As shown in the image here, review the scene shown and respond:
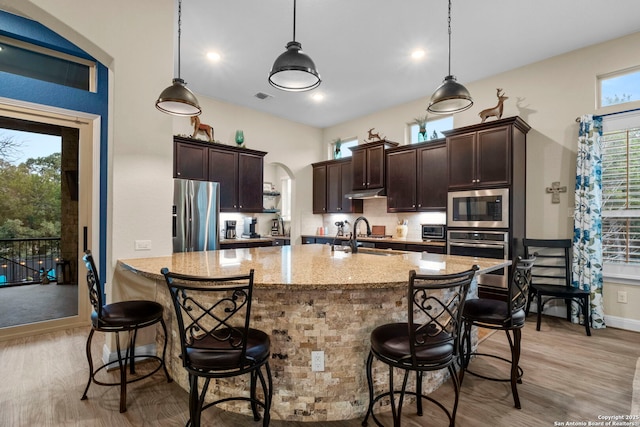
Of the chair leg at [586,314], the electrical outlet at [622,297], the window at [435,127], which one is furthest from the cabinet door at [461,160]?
the electrical outlet at [622,297]

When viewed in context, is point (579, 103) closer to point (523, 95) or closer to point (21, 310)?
point (523, 95)

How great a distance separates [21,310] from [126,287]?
177 centimetres

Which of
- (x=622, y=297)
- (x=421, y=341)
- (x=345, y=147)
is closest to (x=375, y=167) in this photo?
(x=345, y=147)

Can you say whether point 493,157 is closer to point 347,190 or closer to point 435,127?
point 435,127

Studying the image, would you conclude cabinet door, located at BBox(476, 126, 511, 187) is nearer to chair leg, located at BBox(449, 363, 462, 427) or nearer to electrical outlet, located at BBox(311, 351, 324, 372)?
chair leg, located at BBox(449, 363, 462, 427)

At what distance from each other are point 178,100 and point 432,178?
384 cm

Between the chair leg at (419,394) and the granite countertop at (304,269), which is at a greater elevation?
the granite countertop at (304,269)

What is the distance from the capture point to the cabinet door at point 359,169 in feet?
19.6

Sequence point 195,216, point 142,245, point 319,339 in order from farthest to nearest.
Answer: point 195,216
point 142,245
point 319,339

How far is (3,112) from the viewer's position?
3.23 m

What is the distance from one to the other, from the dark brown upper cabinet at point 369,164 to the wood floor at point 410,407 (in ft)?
10.9

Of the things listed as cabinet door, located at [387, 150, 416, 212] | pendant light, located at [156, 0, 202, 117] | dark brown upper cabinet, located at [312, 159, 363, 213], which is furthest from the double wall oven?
pendant light, located at [156, 0, 202, 117]

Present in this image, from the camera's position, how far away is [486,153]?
166 inches

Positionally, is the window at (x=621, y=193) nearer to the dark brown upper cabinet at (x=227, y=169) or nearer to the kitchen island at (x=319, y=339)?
the kitchen island at (x=319, y=339)
